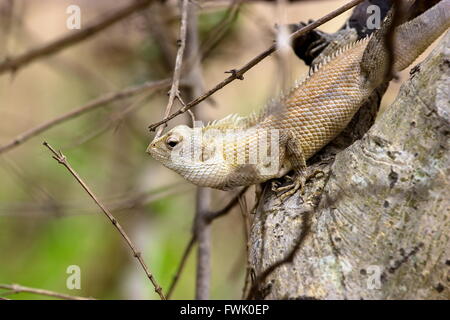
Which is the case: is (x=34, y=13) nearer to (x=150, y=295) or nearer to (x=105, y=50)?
(x=105, y=50)

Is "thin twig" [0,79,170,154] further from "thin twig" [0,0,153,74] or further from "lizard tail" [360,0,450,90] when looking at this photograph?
"lizard tail" [360,0,450,90]

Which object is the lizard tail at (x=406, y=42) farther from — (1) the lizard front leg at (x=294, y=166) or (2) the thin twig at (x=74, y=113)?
(2) the thin twig at (x=74, y=113)

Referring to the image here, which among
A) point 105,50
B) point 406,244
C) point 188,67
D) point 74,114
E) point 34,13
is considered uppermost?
point 34,13

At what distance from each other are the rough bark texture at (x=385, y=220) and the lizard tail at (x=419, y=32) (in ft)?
2.15

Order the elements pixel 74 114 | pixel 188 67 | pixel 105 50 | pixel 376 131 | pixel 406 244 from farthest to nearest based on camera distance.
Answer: pixel 105 50, pixel 188 67, pixel 74 114, pixel 376 131, pixel 406 244

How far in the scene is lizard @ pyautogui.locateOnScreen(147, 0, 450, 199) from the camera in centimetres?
313

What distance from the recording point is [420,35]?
3.22 m

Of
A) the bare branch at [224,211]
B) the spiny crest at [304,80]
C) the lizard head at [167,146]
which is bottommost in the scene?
the bare branch at [224,211]

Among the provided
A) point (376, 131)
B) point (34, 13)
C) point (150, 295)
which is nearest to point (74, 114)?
point (376, 131)

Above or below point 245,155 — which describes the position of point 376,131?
below

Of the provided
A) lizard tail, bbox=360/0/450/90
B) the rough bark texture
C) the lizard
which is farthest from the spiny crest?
the rough bark texture

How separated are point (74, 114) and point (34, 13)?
4.96m

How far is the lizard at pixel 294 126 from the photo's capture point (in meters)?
3.13

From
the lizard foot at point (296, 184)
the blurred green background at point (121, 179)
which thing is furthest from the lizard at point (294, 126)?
the blurred green background at point (121, 179)
